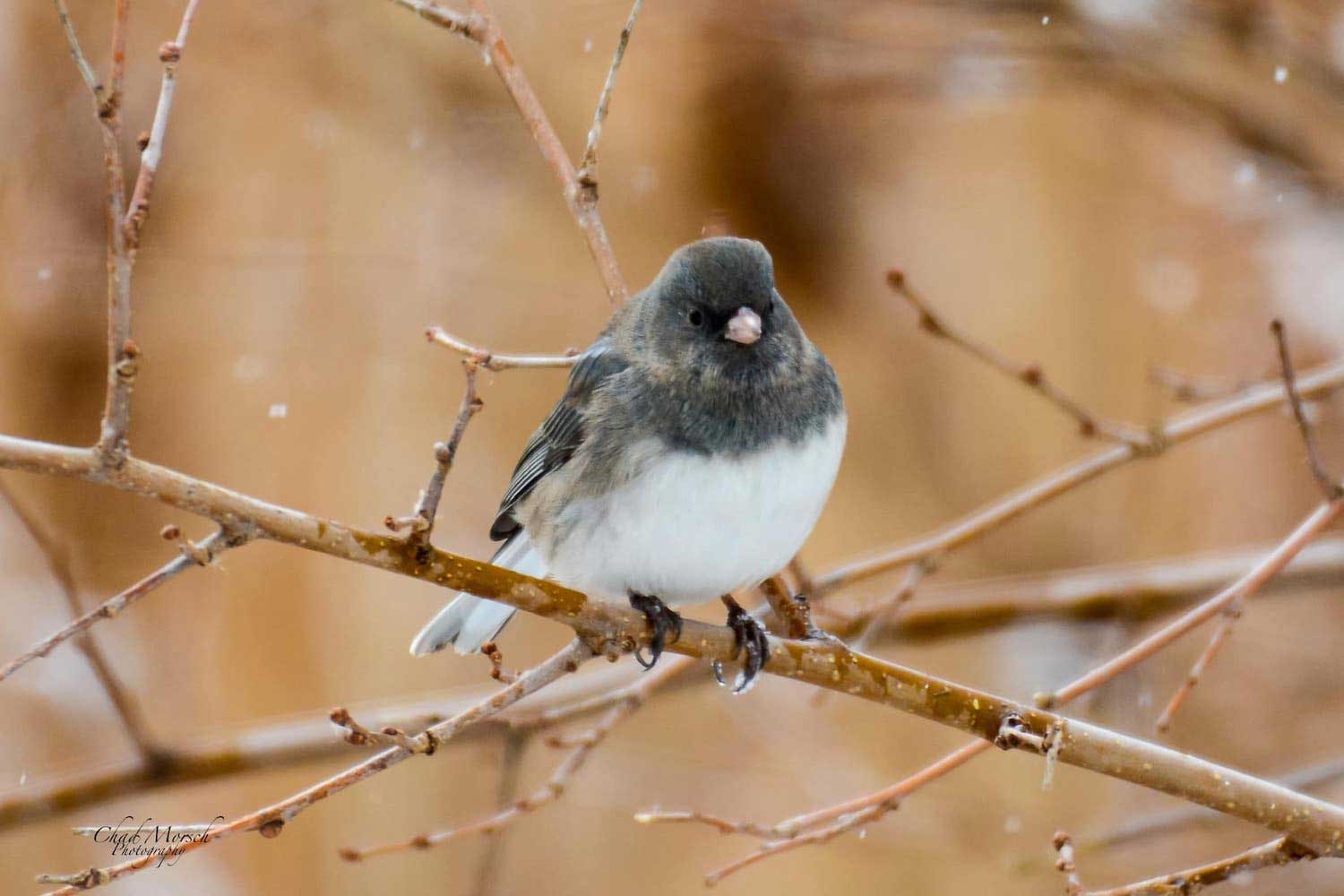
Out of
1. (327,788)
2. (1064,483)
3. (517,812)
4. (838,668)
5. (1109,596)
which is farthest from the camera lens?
(1109,596)

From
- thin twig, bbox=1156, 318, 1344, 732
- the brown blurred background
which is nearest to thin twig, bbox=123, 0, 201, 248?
thin twig, bbox=1156, 318, 1344, 732

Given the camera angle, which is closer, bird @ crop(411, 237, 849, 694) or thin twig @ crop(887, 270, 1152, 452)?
bird @ crop(411, 237, 849, 694)

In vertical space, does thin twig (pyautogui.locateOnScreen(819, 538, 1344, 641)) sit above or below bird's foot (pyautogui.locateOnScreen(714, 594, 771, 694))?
above

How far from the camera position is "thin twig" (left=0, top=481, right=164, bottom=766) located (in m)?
1.94

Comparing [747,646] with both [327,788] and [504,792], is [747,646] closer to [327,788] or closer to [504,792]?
[504,792]

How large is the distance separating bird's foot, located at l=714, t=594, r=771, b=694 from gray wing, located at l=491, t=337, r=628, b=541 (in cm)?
41

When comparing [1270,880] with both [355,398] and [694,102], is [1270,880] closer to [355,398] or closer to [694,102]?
[694,102]

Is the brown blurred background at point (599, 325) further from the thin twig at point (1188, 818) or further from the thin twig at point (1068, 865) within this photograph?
the thin twig at point (1068, 865)

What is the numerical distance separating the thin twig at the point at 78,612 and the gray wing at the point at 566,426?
28.8 inches

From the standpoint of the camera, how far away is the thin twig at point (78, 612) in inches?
76.2

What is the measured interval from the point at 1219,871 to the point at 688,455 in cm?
91

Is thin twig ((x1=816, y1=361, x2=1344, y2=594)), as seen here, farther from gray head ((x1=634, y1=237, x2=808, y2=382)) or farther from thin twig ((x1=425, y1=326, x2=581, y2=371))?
thin twig ((x1=425, y1=326, x2=581, y2=371))

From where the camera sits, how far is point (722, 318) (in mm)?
2102

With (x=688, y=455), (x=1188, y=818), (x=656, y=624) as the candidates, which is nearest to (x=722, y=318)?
(x=688, y=455)
